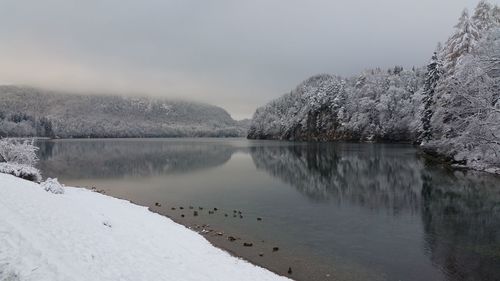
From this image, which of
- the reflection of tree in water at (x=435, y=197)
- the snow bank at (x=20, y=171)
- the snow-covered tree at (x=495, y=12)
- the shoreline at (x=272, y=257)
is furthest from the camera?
the snow-covered tree at (x=495, y=12)

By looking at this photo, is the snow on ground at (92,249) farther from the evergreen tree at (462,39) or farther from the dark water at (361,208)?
the evergreen tree at (462,39)

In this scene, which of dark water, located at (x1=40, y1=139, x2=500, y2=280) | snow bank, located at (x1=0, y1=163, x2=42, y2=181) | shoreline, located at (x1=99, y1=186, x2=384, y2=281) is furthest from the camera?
snow bank, located at (x1=0, y1=163, x2=42, y2=181)

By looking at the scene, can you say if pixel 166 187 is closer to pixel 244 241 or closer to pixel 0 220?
pixel 244 241

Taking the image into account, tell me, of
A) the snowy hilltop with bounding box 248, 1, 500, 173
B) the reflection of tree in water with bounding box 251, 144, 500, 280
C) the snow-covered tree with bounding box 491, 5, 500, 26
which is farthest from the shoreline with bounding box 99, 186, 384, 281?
the snow-covered tree with bounding box 491, 5, 500, 26

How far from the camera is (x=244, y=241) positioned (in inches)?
1003

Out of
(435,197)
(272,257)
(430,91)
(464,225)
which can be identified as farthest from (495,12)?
(272,257)

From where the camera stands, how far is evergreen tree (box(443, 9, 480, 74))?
76.9 metres

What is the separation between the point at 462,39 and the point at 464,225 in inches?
2511

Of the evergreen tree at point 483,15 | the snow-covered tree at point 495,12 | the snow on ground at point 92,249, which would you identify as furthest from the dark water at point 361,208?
the snow-covered tree at point 495,12

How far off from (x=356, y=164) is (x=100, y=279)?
6289 centimetres

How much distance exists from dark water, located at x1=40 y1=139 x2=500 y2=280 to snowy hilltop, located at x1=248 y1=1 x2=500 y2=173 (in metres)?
6.38

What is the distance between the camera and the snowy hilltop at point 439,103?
38.5m

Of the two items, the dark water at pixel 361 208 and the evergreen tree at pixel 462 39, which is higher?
the evergreen tree at pixel 462 39

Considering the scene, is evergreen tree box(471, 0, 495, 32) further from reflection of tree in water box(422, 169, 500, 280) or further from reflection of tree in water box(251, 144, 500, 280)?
reflection of tree in water box(422, 169, 500, 280)
